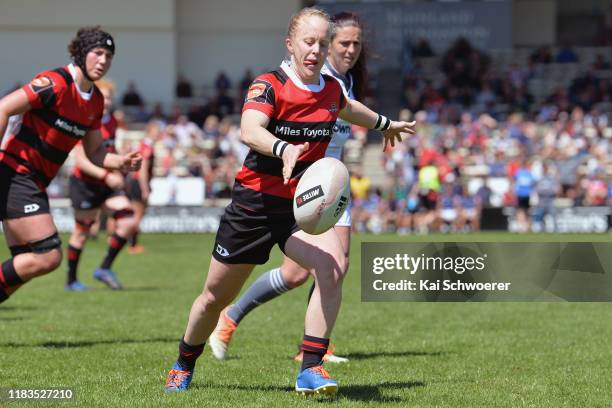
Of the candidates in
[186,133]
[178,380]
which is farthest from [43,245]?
[186,133]

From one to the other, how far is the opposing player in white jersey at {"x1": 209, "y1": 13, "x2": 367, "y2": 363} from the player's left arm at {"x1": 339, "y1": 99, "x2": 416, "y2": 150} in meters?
0.70

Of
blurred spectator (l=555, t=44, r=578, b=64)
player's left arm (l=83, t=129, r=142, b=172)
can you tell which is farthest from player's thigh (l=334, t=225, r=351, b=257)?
blurred spectator (l=555, t=44, r=578, b=64)

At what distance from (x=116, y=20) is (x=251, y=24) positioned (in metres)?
4.81

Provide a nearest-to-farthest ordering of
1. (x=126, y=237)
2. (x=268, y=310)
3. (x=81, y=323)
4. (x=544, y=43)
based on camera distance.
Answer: (x=81, y=323)
(x=268, y=310)
(x=126, y=237)
(x=544, y=43)

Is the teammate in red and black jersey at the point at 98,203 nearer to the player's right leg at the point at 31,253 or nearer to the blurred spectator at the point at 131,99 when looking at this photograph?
the player's right leg at the point at 31,253

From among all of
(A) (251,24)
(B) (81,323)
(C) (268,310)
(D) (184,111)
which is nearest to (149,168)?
(C) (268,310)

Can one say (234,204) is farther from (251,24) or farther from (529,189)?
(251,24)

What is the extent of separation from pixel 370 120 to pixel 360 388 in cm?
160

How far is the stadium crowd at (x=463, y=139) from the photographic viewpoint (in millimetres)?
27125

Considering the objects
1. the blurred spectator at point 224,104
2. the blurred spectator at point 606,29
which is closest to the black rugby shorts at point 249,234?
the blurred spectator at point 224,104

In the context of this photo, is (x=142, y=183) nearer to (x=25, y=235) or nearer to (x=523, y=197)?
(x=25, y=235)

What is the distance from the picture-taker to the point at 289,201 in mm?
5969

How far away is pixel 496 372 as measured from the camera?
278 inches

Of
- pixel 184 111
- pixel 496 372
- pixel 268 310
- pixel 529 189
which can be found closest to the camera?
pixel 496 372
